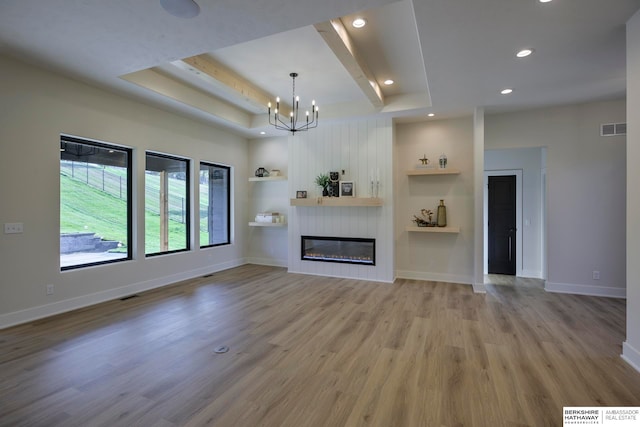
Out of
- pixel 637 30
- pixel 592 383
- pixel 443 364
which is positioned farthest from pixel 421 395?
pixel 637 30

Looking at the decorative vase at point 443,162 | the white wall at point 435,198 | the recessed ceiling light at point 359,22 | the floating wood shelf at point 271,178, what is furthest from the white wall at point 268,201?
the recessed ceiling light at point 359,22

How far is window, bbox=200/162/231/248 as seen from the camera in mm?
6156

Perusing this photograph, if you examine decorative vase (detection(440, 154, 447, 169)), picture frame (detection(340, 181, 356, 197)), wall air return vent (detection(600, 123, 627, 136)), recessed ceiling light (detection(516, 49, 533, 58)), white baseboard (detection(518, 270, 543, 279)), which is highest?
recessed ceiling light (detection(516, 49, 533, 58))

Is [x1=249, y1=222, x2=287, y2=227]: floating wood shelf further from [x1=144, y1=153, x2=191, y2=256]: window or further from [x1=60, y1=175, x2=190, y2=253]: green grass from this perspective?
[x1=60, y1=175, x2=190, y2=253]: green grass

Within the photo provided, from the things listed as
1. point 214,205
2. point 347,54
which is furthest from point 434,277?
point 214,205

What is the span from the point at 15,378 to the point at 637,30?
5668mm

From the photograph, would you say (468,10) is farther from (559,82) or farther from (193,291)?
(193,291)

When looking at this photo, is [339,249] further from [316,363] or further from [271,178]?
[316,363]

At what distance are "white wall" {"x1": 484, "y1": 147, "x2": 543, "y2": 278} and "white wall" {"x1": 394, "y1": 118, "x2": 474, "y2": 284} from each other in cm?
127

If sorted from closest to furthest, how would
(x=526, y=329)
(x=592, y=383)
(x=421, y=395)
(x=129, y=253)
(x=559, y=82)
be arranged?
1. (x=421, y=395)
2. (x=592, y=383)
3. (x=526, y=329)
4. (x=559, y=82)
5. (x=129, y=253)

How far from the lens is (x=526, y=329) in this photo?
3303mm

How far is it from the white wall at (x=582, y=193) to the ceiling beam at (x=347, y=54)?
8.99 ft

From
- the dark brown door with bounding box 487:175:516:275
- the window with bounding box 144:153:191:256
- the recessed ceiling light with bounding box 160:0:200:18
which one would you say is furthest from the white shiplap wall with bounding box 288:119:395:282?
the recessed ceiling light with bounding box 160:0:200:18

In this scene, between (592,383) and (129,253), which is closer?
(592,383)
